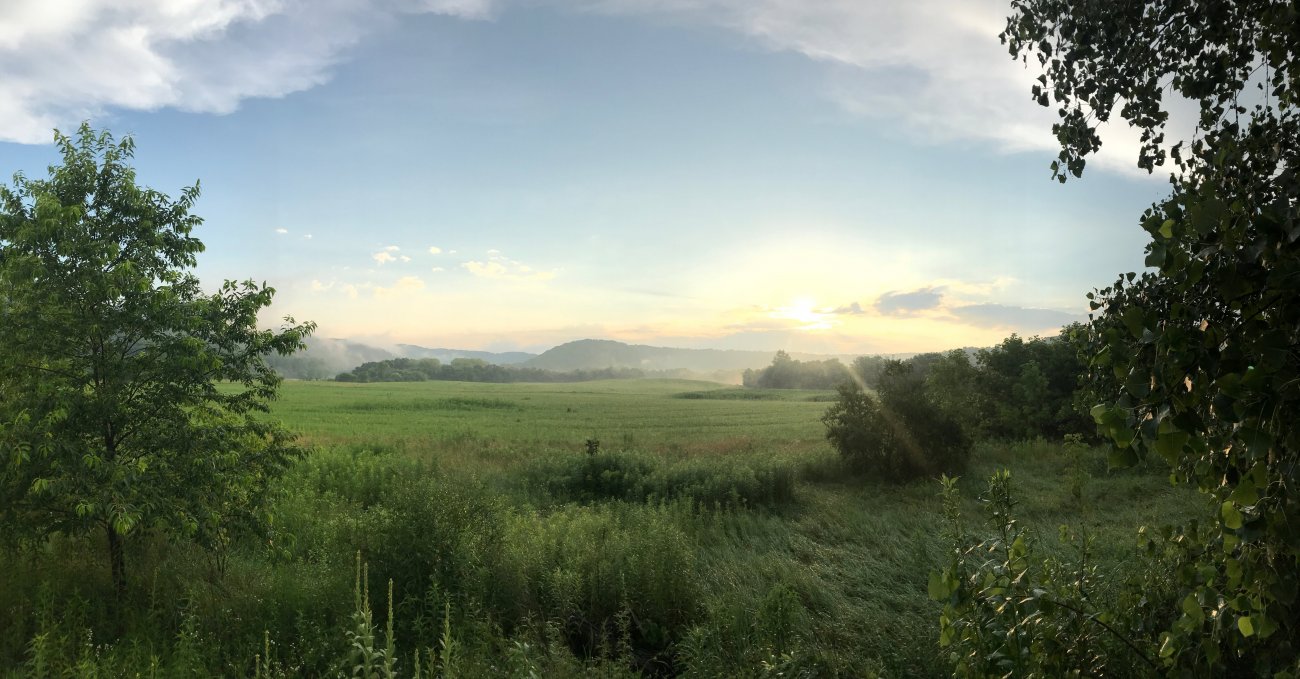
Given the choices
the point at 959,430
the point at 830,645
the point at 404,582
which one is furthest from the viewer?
the point at 959,430

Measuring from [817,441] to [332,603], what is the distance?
25.4m

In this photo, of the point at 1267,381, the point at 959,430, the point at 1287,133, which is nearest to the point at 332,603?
the point at 1267,381

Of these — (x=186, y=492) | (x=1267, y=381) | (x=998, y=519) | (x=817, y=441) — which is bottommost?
(x=817, y=441)

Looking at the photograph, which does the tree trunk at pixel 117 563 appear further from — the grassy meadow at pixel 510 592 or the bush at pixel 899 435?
the bush at pixel 899 435

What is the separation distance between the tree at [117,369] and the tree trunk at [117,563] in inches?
0.7

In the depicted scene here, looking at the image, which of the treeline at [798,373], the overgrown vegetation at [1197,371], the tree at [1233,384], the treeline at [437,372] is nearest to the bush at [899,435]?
the overgrown vegetation at [1197,371]

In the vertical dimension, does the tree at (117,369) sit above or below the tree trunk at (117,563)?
above

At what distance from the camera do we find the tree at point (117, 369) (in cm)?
748

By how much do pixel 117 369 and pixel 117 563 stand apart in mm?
2658

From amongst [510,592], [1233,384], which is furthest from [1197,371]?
[510,592]

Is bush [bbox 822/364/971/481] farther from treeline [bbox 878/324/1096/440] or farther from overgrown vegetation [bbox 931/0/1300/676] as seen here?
overgrown vegetation [bbox 931/0/1300/676]

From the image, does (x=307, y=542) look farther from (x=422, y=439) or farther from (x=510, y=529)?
(x=422, y=439)

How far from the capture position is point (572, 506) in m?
14.2

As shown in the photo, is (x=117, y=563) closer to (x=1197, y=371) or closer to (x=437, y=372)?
(x=1197, y=371)
